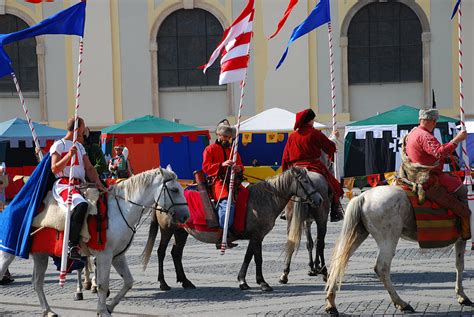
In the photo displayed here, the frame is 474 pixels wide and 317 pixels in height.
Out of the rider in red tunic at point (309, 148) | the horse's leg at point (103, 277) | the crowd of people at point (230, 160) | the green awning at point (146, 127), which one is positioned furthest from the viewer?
the green awning at point (146, 127)

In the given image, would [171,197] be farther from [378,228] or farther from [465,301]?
[465,301]

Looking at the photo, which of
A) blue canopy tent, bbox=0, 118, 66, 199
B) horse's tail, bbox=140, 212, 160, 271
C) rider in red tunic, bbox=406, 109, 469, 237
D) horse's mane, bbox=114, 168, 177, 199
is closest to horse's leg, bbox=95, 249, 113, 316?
horse's mane, bbox=114, 168, 177, 199

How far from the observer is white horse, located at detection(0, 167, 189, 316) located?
830 cm

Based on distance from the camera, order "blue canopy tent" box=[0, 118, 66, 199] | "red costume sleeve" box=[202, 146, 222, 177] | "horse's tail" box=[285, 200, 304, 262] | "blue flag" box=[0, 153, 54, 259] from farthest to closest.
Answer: "blue canopy tent" box=[0, 118, 66, 199]
"red costume sleeve" box=[202, 146, 222, 177]
"horse's tail" box=[285, 200, 304, 262]
"blue flag" box=[0, 153, 54, 259]

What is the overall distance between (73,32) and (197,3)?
21663mm

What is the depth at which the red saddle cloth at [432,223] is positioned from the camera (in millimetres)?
8484

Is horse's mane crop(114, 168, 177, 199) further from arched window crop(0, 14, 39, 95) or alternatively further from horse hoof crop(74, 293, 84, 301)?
arched window crop(0, 14, 39, 95)

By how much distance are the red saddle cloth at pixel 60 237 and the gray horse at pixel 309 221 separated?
2824 mm

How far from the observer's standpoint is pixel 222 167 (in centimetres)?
1053

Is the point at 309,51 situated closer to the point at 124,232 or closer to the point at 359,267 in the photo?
the point at 359,267

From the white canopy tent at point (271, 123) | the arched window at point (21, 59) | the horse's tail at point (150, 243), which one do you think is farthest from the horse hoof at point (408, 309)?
the arched window at point (21, 59)

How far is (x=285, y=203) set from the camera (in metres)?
10.2

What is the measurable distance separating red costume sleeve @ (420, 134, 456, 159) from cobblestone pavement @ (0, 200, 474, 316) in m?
1.52

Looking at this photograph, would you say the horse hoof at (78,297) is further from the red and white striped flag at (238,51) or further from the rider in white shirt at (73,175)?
the red and white striped flag at (238,51)
